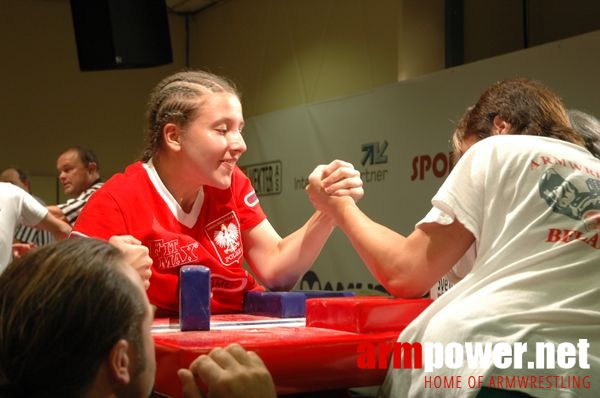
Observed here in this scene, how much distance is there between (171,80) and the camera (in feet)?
6.77

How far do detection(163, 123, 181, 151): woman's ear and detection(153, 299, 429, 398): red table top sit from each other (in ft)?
1.98

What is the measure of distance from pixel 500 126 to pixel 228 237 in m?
0.75

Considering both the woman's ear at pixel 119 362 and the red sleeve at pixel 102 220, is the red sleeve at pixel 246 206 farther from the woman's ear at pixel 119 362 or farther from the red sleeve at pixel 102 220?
the woman's ear at pixel 119 362

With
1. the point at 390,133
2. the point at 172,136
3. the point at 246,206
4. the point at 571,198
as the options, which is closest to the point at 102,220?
the point at 172,136

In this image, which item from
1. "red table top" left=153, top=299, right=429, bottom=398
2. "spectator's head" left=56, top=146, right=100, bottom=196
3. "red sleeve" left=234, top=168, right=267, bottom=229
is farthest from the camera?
"spectator's head" left=56, top=146, right=100, bottom=196

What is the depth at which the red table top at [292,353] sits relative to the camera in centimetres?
122

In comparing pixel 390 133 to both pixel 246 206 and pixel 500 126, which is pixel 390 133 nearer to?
pixel 246 206

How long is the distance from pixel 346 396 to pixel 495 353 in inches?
12.6

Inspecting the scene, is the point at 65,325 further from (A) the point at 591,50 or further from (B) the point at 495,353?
(A) the point at 591,50

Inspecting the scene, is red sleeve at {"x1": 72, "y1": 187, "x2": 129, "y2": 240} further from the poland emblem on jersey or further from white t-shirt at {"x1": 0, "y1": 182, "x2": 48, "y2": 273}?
white t-shirt at {"x1": 0, "y1": 182, "x2": 48, "y2": 273}

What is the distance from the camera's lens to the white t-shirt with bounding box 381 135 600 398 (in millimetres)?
1241

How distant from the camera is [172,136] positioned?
197 cm

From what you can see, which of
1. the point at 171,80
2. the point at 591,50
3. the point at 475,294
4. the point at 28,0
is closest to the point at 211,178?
the point at 171,80

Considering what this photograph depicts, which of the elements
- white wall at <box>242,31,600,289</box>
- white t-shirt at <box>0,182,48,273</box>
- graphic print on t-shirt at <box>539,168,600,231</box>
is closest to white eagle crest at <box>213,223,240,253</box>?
graphic print on t-shirt at <box>539,168,600,231</box>
